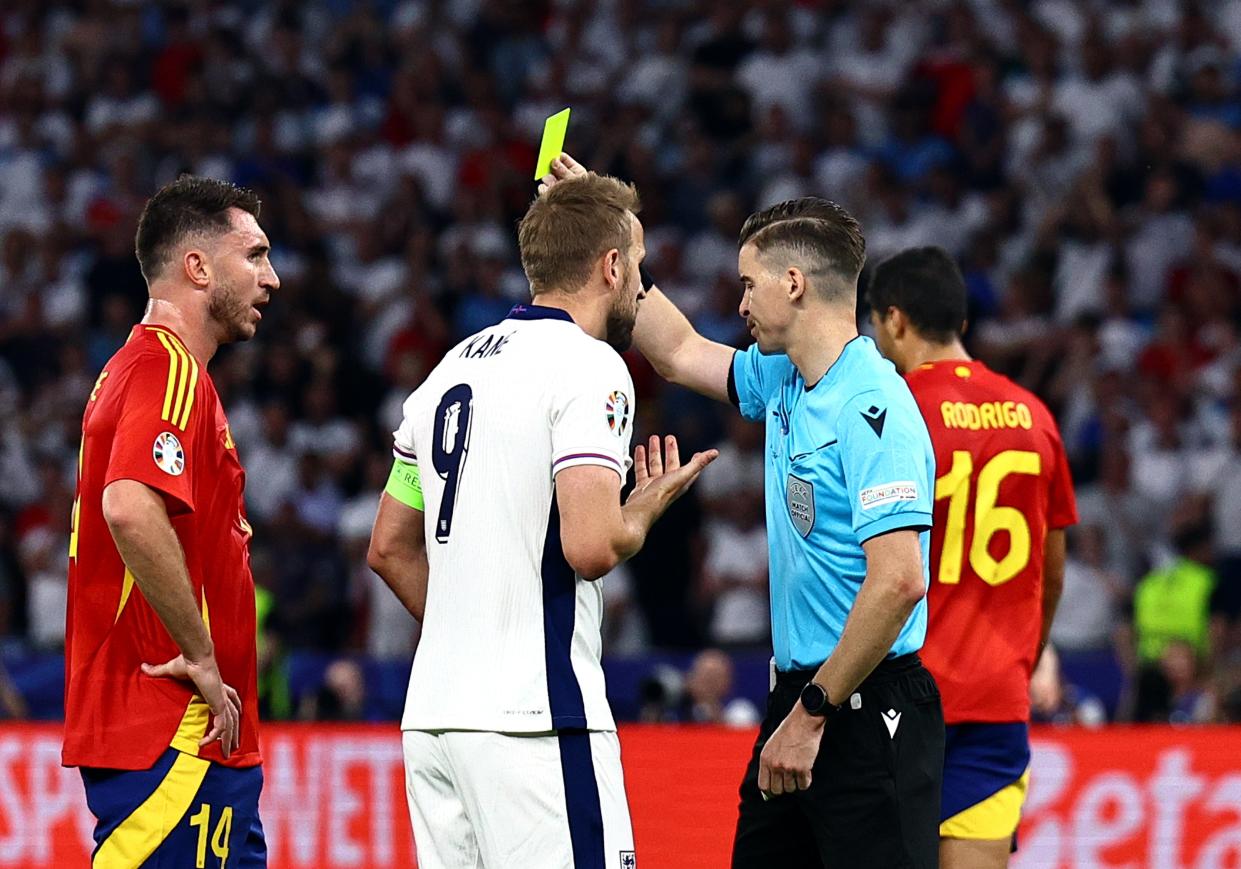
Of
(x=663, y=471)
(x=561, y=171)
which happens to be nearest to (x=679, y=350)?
(x=561, y=171)

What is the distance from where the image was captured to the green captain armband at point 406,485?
15.7ft

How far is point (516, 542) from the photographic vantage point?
→ 4465 mm

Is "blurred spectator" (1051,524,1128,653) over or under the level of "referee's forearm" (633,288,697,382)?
under

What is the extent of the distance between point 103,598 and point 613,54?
40.2ft

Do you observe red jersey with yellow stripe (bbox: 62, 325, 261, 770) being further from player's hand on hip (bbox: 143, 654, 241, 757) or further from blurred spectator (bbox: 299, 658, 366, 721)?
blurred spectator (bbox: 299, 658, 366, 721)

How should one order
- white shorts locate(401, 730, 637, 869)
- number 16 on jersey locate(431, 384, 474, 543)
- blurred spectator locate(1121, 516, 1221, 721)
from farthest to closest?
blurred spectator locate(1121, 516, 1221, 721)
number 16 on jersey locate(431, 384, 474, 543)
white shorts locate(401, 730, 637, 869)

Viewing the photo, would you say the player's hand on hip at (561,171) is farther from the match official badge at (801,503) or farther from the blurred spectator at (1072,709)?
the blurred spectator at (1072,709)

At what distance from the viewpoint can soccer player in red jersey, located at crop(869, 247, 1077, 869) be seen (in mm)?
5984

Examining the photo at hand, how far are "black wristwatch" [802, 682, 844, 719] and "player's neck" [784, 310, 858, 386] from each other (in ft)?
2.80

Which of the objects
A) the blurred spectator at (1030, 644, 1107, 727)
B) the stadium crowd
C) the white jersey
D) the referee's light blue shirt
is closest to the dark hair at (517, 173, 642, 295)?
the white jersey

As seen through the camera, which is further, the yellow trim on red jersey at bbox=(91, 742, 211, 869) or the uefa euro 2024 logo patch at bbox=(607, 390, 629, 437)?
the yellow trim on red jersey at bbox=(91, 742, 211, 869)

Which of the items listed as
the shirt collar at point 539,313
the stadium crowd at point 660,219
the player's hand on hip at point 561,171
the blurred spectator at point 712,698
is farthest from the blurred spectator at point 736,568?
the shirt collar at point 539,313

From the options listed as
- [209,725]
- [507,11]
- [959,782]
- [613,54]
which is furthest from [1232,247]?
[209,725]

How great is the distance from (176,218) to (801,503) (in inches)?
76.0
